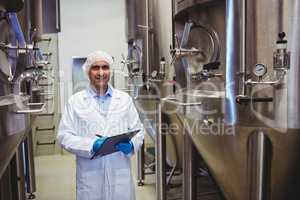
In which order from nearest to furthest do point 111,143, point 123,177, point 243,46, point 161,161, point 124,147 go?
point 243,46 < point 111,143 < point 124,147 < point 123,177 < point 161,161

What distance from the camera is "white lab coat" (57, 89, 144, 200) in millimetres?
1729

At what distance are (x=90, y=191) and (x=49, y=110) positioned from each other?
253cm

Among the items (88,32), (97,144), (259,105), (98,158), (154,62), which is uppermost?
(88,32)

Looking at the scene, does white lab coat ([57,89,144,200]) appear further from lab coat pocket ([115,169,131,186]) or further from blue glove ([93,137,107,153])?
blue glove ([93,137,107,153])

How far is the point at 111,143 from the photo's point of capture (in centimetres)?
155

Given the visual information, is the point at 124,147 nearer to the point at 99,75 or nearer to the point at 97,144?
the point at 97,144

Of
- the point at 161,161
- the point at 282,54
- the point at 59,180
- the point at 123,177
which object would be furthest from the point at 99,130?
the point at 59,180

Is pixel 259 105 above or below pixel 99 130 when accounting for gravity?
above

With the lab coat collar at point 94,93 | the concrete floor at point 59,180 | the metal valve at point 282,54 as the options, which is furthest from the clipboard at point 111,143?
the concrete floor at point 59,180

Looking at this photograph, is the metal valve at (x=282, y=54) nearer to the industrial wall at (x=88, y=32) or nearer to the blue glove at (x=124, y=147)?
the blue glove at (x=124, y=147)

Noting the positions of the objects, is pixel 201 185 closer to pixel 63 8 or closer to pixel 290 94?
pixel 290 94

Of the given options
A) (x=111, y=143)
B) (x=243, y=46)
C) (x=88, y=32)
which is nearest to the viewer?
(x=243, y=46)

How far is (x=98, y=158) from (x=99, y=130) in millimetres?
147

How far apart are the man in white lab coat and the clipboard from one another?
0.21ft
